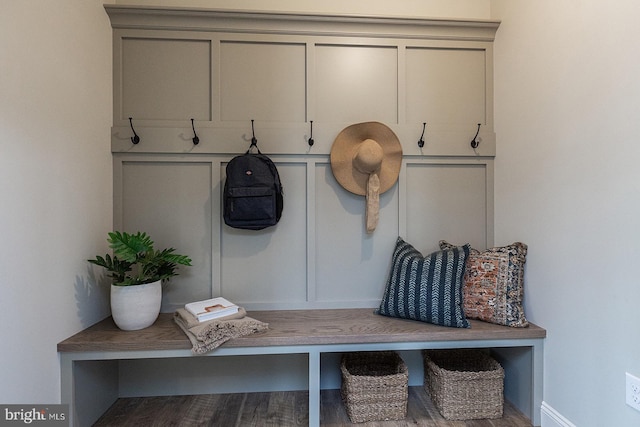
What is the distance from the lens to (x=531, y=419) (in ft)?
4.83

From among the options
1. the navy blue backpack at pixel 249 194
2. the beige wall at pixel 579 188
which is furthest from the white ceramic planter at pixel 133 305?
the beige wall at pixel 579 188

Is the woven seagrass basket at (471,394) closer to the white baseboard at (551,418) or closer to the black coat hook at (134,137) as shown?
the white baseboard at (551,418)

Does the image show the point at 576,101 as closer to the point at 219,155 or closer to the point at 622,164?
the point at 622,164

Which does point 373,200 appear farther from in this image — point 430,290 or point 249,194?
point 249,194

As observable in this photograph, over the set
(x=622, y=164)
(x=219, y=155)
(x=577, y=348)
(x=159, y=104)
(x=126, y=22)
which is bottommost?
(x=577, y=348)

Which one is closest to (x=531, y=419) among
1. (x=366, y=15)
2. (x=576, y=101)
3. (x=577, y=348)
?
(x=577, y=348)

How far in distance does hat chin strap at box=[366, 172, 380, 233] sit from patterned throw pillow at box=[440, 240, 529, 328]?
0.56 m

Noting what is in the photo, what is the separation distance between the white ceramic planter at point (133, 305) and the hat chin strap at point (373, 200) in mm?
1220

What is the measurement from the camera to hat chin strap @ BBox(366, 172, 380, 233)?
5.60 ft

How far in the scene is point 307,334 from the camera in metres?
1.38

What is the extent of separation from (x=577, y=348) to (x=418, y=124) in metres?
1.39

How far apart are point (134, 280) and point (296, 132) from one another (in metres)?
1.19

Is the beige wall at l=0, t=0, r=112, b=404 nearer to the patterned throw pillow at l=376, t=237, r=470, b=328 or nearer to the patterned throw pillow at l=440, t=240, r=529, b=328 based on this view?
the patterned throw pillow at l=376, t=237, r=470, b=328

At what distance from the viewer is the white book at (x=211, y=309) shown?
4.68ft
